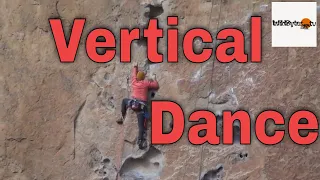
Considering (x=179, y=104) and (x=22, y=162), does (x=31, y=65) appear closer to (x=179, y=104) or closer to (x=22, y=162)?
(x=22, y=162)

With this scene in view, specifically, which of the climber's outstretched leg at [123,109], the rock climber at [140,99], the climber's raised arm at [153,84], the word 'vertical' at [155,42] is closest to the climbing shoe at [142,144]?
the rock climber at [140,99]

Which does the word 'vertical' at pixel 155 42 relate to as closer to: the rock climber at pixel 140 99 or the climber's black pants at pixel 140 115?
the rock climber at pixel 140 99

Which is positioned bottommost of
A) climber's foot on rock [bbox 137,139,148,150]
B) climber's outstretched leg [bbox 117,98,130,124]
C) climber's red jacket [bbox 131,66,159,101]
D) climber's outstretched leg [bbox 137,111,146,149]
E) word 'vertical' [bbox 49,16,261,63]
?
climber's foot on rock [bbox 137,139,148,150]

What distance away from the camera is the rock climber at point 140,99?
3270 mm

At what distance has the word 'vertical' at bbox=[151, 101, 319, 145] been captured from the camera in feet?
10.6

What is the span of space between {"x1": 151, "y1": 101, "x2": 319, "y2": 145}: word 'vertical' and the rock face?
1.3 inches

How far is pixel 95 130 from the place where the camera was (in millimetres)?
3326

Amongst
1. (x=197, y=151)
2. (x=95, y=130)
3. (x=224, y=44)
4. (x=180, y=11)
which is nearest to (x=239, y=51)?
(x=224, y=44)

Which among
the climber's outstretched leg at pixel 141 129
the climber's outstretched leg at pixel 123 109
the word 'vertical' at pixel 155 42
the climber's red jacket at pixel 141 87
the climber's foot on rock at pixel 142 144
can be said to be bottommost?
the climber's foot on rock at pixel 142 144

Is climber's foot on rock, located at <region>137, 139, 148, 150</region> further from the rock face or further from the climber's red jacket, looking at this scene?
the climber's red jacket

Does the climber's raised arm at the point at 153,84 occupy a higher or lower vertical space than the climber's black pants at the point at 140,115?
higher

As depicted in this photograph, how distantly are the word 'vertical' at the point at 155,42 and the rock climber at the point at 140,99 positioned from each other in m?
0.12

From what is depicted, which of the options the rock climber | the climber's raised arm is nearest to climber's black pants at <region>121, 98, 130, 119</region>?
the rock climber

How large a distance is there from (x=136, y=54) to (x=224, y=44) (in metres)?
0.51
